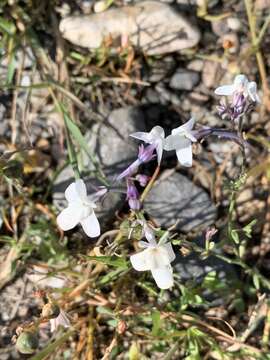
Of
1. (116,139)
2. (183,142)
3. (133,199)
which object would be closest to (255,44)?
(116,139)

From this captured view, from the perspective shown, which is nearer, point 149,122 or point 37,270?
point 37,270

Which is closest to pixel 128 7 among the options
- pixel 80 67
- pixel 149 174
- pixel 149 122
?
pixel 80 67

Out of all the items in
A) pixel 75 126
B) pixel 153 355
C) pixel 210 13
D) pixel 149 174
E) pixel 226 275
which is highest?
pixel 210 13

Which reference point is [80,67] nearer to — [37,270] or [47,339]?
[37,270]

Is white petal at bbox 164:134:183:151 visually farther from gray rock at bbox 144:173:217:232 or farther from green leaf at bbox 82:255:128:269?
gray rock at bbox 144:173:217:232

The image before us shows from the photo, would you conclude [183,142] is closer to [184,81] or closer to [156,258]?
[156,258]

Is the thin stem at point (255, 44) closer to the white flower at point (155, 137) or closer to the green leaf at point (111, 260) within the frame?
the white flower at point (155, 137)

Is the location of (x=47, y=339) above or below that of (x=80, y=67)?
below
